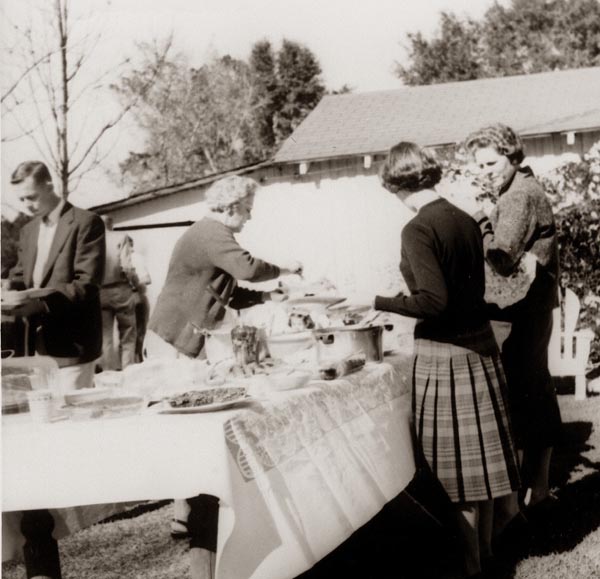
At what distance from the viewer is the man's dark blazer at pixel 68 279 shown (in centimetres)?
255

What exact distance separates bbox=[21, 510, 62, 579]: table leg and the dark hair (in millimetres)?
969

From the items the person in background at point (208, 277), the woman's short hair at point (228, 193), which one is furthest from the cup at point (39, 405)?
the woman's short hair at point (228, 193)

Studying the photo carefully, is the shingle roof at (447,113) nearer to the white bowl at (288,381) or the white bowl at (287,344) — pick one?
the white bowl at (287,344)

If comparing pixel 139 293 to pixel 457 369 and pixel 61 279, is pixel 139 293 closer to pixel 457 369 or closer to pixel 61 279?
pixel 61 279

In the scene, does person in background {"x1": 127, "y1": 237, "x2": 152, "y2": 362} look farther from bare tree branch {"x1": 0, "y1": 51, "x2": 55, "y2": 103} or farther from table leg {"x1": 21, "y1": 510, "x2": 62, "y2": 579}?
table leg {"x1": 21, "y1": 510, "x2": 62, "y2": 579}

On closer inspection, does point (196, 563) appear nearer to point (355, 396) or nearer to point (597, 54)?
point (355, 396)

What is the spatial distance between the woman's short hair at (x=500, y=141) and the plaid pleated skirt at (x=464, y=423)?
76 cm

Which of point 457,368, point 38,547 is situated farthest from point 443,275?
point 38,547

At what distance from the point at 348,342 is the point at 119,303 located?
325 cm

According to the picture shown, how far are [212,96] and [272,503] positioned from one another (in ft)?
9.11

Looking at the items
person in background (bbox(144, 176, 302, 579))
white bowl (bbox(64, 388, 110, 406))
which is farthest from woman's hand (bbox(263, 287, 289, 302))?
white bowl (bbox(64, 388, 110, 406))

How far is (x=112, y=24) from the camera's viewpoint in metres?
2.42

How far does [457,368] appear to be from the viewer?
2.07 m

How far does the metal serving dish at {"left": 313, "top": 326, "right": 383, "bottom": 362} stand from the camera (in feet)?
→ 7.10
